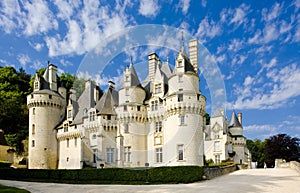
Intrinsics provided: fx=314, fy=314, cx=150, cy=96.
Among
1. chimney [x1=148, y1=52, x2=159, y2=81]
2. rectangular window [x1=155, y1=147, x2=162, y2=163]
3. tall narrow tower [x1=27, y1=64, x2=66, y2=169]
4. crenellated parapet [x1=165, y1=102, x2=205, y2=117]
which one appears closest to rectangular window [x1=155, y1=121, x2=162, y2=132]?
rectangular window [x1=155, y1=147, x2=162, y2=163]

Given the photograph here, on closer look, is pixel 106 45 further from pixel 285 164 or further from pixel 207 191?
pixel 285 164

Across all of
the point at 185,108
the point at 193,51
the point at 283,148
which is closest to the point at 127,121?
the point at 185,108

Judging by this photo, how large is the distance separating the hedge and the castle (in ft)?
10.5

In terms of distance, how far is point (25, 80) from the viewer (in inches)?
2229

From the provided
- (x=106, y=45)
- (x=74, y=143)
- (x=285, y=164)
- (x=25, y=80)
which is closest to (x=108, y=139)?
(x=74, y=143)

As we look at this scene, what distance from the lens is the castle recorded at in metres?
27.8

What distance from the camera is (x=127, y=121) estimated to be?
31094 millimetres

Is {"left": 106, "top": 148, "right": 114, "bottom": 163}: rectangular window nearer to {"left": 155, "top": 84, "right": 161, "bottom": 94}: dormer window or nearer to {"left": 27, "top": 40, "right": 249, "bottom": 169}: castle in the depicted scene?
{"left": 27, "top": 40, "right": 249, "bottom": 169}: castle

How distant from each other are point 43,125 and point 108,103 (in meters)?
9.74

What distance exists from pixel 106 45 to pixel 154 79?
11.8 meters

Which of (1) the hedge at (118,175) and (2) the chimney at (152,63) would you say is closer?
(1) the hedge at (118,175)

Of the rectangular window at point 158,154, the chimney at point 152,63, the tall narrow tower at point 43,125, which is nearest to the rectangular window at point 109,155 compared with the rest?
the rectangular window at point 158,154

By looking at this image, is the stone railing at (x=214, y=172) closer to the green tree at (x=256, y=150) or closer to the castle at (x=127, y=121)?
the castle at (x=127, y=121)

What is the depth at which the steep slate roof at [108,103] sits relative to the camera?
32656 millimetres
